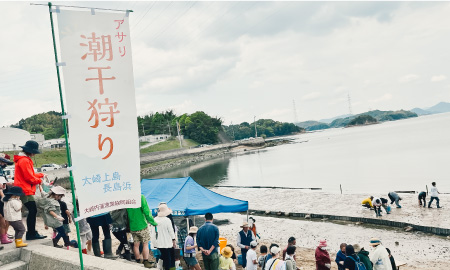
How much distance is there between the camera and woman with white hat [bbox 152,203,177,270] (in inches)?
285

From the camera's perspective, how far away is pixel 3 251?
571cm

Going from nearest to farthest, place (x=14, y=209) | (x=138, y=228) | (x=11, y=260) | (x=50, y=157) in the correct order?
1. (x=11, y=260)
2. (x=14, y=209)
3. (x=138, y=228)
4. (x=50, y=157)

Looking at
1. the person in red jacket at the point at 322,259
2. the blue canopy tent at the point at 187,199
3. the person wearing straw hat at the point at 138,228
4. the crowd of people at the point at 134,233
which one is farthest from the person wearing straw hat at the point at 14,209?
the person in red jacket at the point at 322,259

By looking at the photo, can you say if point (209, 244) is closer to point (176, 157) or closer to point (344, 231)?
point (344, 231)

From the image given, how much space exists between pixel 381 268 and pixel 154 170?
68.9 meters

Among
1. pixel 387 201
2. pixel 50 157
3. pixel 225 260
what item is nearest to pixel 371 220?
pixel 387 201

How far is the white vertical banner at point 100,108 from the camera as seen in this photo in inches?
142

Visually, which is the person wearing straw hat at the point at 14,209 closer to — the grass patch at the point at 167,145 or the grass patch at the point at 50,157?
the grass patch at the point at 50,157

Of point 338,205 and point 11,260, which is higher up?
point 11,260

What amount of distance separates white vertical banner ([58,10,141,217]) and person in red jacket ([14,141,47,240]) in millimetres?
3162

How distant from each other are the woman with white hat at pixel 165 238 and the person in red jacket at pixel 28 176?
2.39 m

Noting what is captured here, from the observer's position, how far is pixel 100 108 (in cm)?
382

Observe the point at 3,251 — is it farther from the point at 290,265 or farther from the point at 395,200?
the point at 395,200

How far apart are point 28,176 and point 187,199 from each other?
18.9 feet
